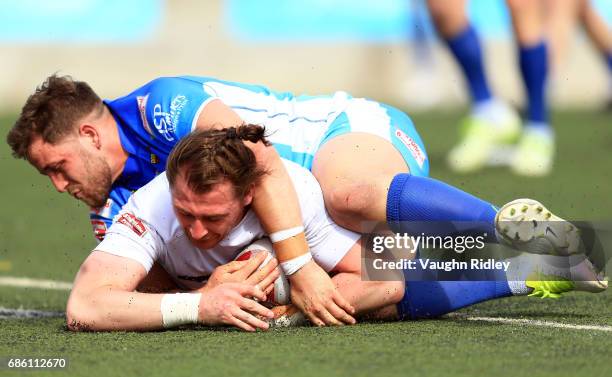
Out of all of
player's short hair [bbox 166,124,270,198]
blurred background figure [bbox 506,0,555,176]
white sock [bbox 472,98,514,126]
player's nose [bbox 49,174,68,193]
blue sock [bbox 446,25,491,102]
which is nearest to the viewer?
player's short hair [bbox 166,124,270,198]

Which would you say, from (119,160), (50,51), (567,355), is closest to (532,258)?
(567,355)

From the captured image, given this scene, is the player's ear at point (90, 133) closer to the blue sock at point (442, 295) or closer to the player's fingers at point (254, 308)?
the player's fingers at point (254, 308)

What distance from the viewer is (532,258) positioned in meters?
4.34

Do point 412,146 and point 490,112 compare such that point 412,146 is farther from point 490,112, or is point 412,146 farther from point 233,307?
point 490,112

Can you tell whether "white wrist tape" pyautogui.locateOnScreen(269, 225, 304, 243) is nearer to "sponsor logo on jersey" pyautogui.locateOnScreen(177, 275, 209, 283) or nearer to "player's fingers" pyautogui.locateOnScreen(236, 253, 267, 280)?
"player's fingers" pyautogui.locateOnScreen(236, 253, 267, 280)

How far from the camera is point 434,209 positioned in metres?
4.34

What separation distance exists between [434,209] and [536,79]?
13.7 ft

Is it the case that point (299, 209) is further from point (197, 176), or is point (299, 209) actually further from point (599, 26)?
point (599, 26)

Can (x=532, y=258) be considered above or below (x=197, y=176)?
below

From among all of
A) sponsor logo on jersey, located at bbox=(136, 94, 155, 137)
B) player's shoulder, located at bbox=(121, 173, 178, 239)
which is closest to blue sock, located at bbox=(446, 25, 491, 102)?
sponsor logo on jersey, located at bbox=(136, 94, 155, 137)

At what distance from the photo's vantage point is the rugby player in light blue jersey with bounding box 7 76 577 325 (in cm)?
426

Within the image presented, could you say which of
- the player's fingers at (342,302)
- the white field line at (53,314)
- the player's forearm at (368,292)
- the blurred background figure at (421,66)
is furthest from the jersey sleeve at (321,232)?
the blurred background figure at (421,66)

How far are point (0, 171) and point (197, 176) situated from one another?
24.4 feet

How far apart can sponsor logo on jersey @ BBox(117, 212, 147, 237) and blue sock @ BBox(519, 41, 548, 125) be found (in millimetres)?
4521
